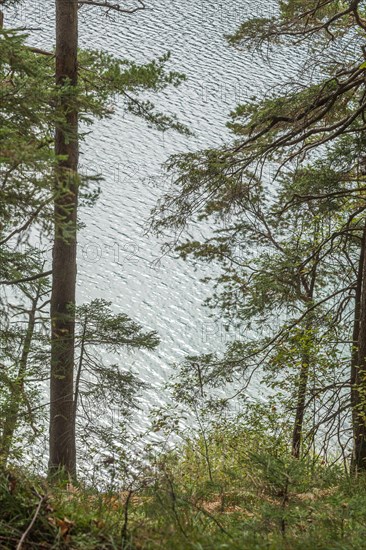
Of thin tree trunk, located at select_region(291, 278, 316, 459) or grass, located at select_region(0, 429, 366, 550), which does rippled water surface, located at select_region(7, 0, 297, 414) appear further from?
grass, located at select_region(0, 429, 366, 550)

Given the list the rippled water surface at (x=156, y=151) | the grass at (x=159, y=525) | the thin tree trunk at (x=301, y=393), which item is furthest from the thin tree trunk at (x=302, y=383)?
the grass at (x=159, y=525)

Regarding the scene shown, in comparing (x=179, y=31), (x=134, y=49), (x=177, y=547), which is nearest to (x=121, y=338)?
(x=177, y=547)

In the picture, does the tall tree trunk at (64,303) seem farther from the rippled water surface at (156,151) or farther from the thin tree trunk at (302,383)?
the rippled water surface at (156,151)

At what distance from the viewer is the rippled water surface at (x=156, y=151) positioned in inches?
758

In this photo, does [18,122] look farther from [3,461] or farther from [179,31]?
[179,31]

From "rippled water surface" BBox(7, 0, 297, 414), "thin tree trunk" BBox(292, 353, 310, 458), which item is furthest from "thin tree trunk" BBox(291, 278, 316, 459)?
"rippled water surface" BBox(7, 0, 297, 414)

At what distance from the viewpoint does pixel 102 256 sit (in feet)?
71.7

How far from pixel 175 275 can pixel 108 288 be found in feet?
6.87

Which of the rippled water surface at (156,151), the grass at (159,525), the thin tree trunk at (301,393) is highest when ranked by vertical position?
the rippled water surface at (156,151)

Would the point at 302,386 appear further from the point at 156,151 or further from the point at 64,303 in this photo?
the point at 156,151

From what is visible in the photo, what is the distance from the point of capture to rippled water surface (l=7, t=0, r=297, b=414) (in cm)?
1927

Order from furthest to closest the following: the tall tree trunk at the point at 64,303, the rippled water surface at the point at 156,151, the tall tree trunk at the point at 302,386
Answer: the rippled water surface at the point at 156,151 < the tall tree trunk at the point at 302,386 < the tall tree trunk at the point at 64,303

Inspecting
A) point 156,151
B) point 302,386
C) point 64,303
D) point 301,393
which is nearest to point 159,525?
point 64,303

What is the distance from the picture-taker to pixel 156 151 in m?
26.7
